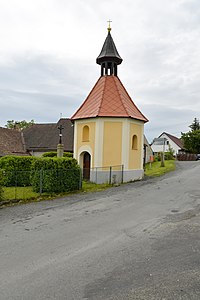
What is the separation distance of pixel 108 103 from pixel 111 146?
133 inches

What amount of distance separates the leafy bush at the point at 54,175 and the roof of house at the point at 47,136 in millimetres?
18363

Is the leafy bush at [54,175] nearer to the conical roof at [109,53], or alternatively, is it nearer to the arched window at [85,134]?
the arched window at [85,134]

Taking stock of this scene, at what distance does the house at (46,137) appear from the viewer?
35188mm

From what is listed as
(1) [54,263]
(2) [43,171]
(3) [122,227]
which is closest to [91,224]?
(3) [122,227]

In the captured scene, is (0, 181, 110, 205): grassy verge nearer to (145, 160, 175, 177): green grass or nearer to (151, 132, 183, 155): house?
(145, 160, 175, 177): green grass

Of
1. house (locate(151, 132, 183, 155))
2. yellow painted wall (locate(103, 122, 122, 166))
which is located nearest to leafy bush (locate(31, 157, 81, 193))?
yellow painted wall (locate(103, 122, 122, 166))

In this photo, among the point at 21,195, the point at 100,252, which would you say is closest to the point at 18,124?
the point at 21,195

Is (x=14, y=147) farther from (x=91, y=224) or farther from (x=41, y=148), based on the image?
(x=91, y=224)

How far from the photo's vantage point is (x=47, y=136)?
121 feet

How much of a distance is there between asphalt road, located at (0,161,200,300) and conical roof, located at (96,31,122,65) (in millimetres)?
14971

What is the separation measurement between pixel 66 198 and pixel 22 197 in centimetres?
207

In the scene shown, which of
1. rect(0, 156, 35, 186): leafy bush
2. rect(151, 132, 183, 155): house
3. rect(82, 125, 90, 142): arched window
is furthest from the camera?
rect(151, 132, 183, 155): house

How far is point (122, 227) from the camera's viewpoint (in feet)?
28.8

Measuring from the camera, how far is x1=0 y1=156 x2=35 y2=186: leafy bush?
57.6 ft
